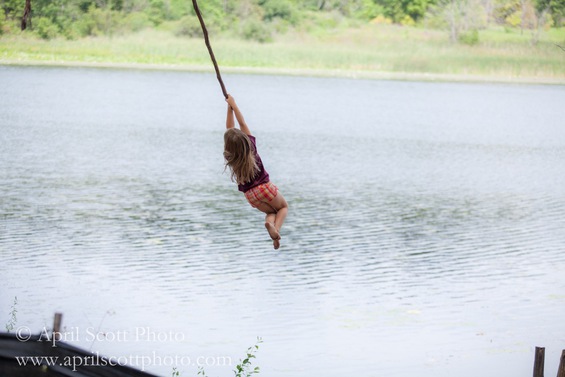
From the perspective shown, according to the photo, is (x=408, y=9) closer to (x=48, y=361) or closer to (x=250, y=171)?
(x=250, y=171)

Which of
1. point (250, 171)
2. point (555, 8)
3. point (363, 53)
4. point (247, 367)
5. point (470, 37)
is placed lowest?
point (363, 53)

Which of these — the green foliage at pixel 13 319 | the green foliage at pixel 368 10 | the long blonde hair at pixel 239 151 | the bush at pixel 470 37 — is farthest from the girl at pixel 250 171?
the green foliage at pixel 368 10

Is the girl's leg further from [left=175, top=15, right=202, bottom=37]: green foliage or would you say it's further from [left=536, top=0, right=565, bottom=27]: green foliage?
[left=175, top=15, right=202, bottom=37]: green foliage

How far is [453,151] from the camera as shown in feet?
46.8

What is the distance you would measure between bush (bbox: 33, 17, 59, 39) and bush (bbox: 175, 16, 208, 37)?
2.91m

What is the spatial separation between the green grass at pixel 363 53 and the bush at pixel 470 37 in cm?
7

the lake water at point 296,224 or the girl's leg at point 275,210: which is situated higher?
the girl's leg at point 275,210

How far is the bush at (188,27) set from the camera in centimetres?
1583

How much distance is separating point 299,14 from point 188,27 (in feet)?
5.88

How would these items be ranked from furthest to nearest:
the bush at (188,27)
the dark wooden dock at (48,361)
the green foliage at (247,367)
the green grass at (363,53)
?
the bush at (188,27) < the green grass at (363,53) < the green foliage at (247,367) < the dark wooden dock at (48,361)

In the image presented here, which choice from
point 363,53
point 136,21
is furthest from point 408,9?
point 136,21

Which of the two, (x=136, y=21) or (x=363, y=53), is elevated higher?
(x=136, y=21)

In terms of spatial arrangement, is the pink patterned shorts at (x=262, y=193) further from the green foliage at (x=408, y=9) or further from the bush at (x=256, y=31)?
the green foliage at (x=408, y=9)

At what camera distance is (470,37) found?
1549 cm
